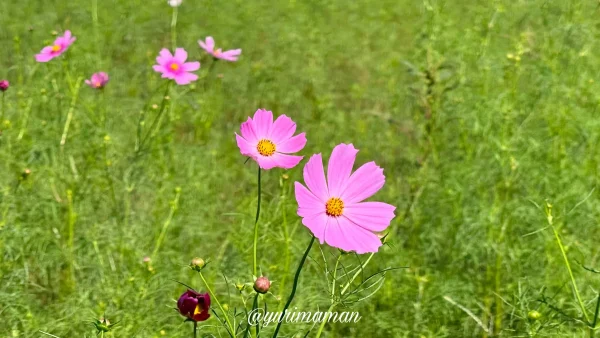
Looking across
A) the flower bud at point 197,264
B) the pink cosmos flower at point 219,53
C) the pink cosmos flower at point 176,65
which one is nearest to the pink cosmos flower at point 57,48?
the pink cosmos flower at point 176,65

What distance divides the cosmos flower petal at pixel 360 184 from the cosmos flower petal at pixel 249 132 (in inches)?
6.4

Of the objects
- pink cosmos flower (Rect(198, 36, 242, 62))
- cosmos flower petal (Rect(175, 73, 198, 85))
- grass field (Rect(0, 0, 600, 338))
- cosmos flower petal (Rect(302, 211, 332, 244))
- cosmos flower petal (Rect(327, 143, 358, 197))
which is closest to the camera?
cosmos flower petal (Rect(302, 211, 332, 244))

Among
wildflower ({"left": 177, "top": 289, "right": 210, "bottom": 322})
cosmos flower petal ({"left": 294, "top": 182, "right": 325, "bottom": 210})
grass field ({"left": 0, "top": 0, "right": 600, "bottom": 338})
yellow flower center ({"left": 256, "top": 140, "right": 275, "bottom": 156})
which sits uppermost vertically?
grass field ({"left": 0, "top": 0, "right": 600, "bottom": 338})

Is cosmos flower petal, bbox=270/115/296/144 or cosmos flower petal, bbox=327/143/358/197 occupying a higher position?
cosmos flower petal, bbox=270/115/296/144

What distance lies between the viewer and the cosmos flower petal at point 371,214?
30.7 inches

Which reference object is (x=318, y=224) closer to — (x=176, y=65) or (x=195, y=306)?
(x=195, y=306)

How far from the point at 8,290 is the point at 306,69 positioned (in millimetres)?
1913

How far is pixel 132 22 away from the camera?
3.13m

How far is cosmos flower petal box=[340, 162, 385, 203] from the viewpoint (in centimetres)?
83

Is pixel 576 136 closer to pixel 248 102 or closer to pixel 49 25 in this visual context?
pixel 248 102

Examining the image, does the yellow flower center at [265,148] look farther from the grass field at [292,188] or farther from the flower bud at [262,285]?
the grass field at [292,188]

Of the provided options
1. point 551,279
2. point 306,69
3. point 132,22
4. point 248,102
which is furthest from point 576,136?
point 132,22

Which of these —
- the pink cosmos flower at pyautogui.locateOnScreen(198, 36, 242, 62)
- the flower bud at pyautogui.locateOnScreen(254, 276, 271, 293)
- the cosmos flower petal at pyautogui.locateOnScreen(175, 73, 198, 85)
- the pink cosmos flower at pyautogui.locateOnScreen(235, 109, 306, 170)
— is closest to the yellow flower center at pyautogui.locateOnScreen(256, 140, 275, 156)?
the pink cosmos flower at pyautogui.locateOnScreen(235, 109, 306, 170)

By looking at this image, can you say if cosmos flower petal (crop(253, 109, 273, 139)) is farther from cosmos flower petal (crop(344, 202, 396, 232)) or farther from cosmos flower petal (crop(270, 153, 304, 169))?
cosmos flower petal (crop(344, 202, 396, 232))
